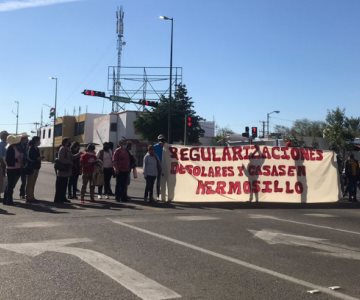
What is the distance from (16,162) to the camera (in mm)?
13148

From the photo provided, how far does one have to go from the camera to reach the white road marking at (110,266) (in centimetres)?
541

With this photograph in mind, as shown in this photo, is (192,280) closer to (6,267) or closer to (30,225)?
(6,267)

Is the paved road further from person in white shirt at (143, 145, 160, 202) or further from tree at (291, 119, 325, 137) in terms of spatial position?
tree at (291, 119, 325, 137)

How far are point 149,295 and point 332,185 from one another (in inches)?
418

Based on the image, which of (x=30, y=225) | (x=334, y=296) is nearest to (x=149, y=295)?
(x=334, y=296)

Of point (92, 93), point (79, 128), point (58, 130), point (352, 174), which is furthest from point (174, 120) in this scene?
point (58, 130)

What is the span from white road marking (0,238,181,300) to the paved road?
11 mm

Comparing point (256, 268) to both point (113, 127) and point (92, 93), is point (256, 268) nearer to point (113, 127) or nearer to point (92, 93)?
point (92, 93)

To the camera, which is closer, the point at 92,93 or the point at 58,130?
the point at 92,93

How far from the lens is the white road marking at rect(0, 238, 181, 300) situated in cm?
541

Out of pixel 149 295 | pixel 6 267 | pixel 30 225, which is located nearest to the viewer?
pixel 149 295

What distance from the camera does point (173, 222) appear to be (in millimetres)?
10422

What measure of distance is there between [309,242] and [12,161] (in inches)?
314

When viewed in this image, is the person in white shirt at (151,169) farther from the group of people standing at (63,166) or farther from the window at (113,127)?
the window at (113,127)
